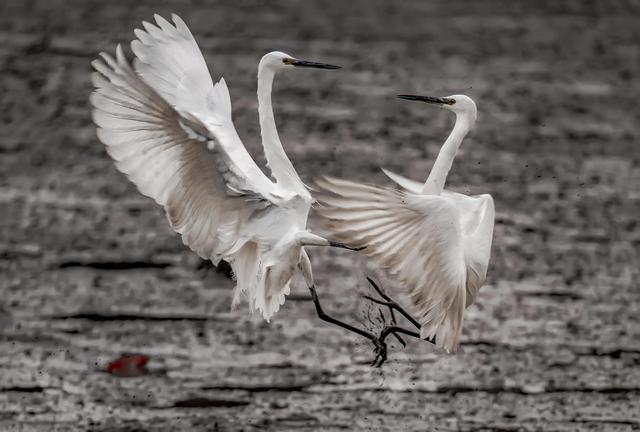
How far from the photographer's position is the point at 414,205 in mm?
3686

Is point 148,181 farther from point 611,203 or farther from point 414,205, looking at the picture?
point 611,203

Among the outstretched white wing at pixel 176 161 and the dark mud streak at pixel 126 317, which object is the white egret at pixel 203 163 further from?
the dark mud streak at pixel 126 317

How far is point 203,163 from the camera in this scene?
3822mm

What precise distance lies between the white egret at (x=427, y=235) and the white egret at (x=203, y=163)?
0.95ft

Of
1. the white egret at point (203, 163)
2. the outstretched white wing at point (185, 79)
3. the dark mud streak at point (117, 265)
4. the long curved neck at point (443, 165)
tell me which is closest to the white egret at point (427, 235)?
the long curved neck at point (443, 165)

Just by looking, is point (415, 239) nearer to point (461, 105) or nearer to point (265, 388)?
point (461, 105)

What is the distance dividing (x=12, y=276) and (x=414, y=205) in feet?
7.36

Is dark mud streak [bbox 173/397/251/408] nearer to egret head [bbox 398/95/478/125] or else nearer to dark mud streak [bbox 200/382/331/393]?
dark mud streak [bbox 200/382/331/393]

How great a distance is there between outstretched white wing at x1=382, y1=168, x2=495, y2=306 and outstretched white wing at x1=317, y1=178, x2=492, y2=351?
45 millimetres

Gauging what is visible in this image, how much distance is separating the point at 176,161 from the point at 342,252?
5.66 ft

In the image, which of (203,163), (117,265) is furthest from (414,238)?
(117,265)

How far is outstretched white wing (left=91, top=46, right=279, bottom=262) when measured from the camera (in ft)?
12.2

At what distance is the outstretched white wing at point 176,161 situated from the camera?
3713 mm

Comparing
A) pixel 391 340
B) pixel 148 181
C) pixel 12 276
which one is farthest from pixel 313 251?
pixel 148 181
